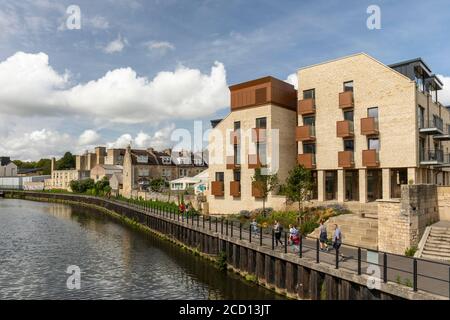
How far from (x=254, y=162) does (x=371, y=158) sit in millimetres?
10621

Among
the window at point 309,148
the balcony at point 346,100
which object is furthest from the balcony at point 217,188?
the balcony at point 346,100

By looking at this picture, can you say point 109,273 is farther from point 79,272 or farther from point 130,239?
point 130,239

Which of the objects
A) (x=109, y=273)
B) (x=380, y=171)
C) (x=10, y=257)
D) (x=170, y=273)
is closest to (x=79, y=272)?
(x=109, y=273)

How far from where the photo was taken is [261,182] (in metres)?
32.0

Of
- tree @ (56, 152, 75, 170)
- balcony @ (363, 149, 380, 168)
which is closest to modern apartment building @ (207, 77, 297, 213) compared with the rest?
balcony @ (363, 149, 380, 168)

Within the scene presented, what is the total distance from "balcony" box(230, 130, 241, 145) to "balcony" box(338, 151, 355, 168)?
34.2 feet

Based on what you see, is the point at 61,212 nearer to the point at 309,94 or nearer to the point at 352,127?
the point at 309,94

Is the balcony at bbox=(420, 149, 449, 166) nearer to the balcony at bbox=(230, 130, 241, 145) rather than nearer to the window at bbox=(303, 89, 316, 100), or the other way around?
the window at bbox=(303, 89, 316, 100)

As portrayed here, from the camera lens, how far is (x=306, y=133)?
33656 mm

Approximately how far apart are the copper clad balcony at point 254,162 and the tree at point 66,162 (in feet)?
393

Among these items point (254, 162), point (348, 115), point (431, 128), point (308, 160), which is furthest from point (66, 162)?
point (431, 128)

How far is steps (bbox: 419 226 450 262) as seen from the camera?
57.8ft

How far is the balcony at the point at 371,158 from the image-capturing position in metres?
29.3

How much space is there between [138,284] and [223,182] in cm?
1950
